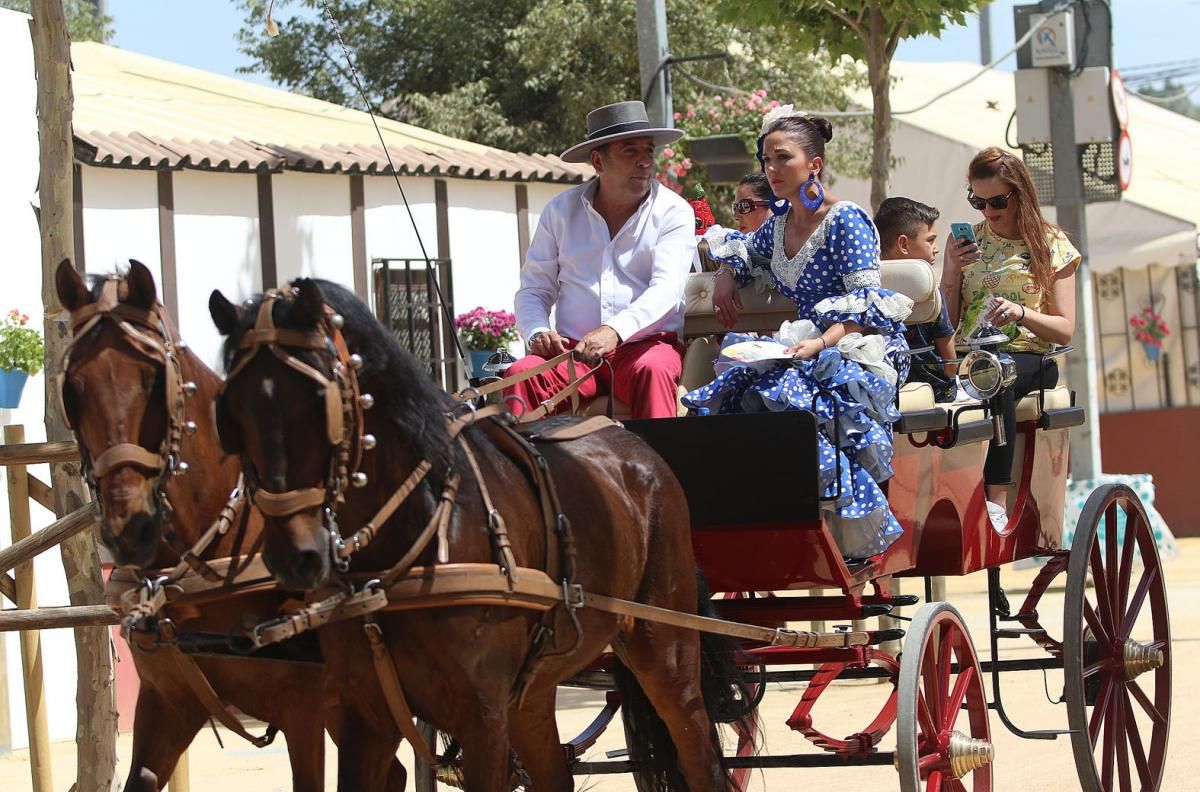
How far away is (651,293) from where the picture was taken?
538 cm

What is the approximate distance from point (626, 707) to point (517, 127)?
52.7ft

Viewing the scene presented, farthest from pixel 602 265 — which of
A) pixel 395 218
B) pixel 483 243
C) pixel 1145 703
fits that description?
pixel 483 243

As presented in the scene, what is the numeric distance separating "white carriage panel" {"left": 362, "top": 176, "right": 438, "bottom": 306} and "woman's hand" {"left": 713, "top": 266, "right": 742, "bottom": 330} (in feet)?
24.0

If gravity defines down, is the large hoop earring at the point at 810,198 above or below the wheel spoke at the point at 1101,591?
above

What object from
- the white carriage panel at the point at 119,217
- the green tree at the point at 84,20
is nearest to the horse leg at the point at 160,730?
the white carriage panel at the point at 119,217

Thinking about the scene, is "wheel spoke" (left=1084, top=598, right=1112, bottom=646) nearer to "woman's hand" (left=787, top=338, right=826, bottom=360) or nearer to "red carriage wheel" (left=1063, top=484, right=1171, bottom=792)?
"red carriage wheel" (left=1063, top=484, right=1171, bottom=792)

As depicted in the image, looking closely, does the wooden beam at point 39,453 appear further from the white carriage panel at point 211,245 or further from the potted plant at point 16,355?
the white carriage panel at point 211,245

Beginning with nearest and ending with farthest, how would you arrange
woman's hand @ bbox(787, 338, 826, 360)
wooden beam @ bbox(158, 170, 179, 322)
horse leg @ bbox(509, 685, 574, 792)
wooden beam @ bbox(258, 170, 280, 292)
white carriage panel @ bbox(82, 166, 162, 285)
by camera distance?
horse leg @ bbox(509, 685, 574, 792)
woman's hand @ bbox(787, 338, 826, 360)
white carriage panel @ bbox(82, 166, 162, 285)
wooden beam @ bbox(158, 170, 179, 322)
wooden beam @ bbox(258, 170, 280, 292)

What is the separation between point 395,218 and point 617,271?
798 cm

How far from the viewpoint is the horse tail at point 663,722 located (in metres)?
5.04

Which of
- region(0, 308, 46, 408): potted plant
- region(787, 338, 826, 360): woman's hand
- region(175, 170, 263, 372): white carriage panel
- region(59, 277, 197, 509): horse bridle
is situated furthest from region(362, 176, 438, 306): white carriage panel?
region(59, 277, 197, 509): horse bridle

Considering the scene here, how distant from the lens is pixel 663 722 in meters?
5.01

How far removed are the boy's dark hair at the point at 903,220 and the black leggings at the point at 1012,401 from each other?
638mm

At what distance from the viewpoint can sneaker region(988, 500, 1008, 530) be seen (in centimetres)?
623
